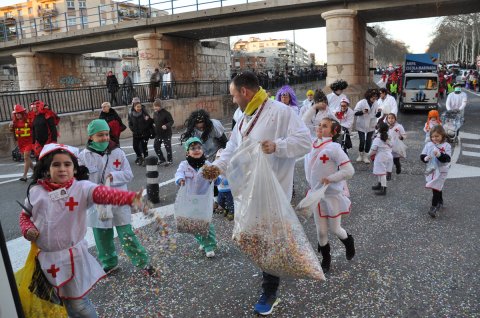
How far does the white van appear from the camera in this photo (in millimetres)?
18312

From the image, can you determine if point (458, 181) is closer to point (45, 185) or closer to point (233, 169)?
point (233, 169)

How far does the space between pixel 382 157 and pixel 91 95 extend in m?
11.6

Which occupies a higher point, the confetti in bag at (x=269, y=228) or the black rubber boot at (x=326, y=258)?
the confetti in bag at (x=269, y=228)

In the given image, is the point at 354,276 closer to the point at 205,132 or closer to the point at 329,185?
the point at 329,185

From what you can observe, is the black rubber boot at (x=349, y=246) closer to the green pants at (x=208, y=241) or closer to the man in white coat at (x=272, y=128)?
the man in white coat at (x=272, y=128)

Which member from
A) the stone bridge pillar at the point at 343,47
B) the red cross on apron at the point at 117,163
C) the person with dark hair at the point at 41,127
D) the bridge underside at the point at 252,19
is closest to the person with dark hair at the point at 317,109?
the red cross on apron at the point at 117,163

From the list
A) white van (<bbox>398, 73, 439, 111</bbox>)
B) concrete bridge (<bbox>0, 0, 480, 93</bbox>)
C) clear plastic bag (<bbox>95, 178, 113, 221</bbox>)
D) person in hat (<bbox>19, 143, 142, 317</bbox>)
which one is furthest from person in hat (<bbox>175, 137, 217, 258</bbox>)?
white van (<bbox>398, 73, 439, 111</bbox>)

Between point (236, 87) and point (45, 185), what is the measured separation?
58.5 inches

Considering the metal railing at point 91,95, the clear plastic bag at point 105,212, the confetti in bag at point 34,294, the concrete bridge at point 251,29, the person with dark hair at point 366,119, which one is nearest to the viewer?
the confetti in bag at point 34,294

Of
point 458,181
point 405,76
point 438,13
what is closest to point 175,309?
point 458,181

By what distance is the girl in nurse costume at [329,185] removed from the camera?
3.69 meters

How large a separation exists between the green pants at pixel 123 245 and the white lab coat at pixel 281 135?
1.36 m

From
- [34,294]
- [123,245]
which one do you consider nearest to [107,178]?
[123,245]

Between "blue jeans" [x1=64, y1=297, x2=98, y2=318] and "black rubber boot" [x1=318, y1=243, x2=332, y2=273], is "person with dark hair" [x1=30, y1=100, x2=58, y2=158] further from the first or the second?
"black rubber boot" [x1=318, y1=243, x2=332, y2=273]
